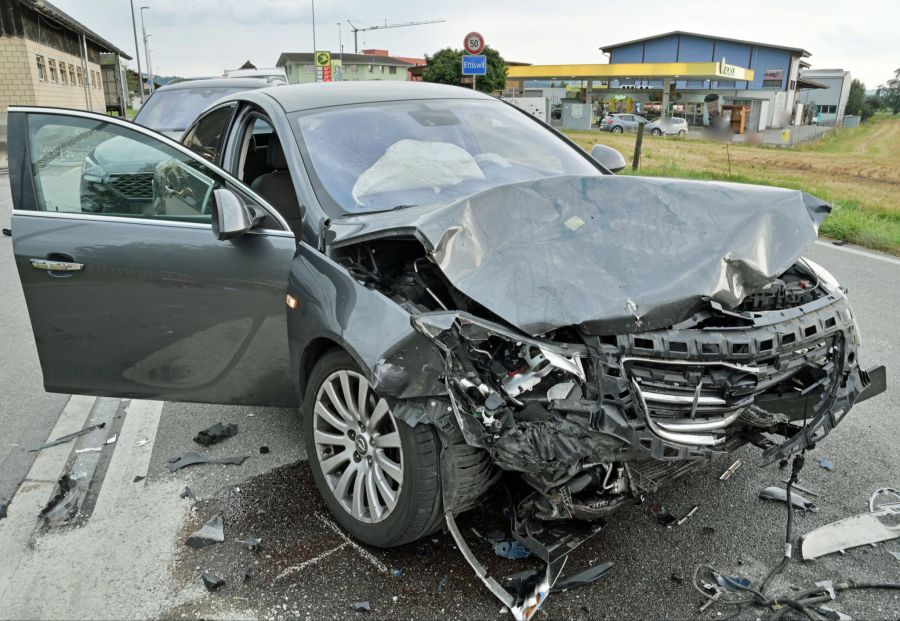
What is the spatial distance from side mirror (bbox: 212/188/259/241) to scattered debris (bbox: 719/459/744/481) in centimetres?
253

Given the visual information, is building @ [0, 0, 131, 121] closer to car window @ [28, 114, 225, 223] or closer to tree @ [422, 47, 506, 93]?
tree @ [422, 47, 506, 93]

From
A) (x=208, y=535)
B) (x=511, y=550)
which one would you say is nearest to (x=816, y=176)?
(x=511, y=550)

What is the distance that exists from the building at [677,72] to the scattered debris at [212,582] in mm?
44972

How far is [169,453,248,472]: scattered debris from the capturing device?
380 centimetres

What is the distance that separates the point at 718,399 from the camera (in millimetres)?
2484

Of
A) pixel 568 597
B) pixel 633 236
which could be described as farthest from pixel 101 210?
pixel 568 597

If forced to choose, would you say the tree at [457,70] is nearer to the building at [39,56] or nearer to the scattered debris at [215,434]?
the building at [39,56]

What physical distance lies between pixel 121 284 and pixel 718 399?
2.75 meters

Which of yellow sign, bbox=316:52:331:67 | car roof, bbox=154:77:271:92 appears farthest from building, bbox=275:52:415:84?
car roof, bbox=154:77:271:92

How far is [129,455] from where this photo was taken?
395 centimetres

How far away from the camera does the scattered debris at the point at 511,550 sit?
2.93 meters

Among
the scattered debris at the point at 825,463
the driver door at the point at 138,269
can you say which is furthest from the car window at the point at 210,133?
the scattered debris at the point at 825,463

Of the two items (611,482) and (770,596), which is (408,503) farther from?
(770,596)

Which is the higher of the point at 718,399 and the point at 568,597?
the point at 718,399
